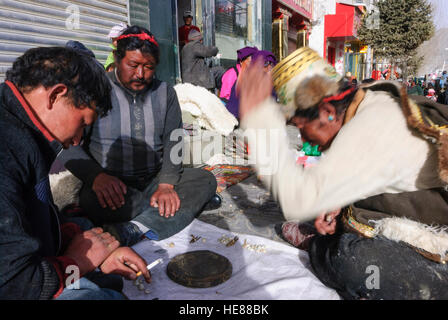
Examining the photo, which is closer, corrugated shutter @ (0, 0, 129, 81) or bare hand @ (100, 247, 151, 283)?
bare hand @ (100, 247, 151, 283)

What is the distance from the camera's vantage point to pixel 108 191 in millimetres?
2703

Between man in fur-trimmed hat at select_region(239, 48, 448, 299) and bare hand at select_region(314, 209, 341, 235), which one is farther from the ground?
man in fur-trimmed hat at select_region(239, 48, 448, 299)

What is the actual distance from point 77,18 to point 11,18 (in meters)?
1.01

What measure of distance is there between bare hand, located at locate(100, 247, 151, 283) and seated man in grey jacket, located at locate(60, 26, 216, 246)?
67 centimetres

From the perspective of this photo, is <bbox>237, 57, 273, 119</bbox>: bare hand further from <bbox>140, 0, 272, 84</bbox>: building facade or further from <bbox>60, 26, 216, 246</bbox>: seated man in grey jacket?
<bbox>140, 0, 272, 84</bbox>: building facade

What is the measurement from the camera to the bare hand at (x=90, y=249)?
1.65m

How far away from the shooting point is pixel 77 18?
479cm

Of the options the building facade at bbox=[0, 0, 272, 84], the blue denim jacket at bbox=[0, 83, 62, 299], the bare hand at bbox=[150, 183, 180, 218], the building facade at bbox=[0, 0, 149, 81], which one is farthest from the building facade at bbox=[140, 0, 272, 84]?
the blue denim jacket at bbox=[0, 83, 62, 299]

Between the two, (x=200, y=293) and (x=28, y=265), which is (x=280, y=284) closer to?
(x=200, y=293)

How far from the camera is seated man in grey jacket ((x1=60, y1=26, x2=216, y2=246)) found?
2.76 m

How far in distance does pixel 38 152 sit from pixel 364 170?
144 centimetres

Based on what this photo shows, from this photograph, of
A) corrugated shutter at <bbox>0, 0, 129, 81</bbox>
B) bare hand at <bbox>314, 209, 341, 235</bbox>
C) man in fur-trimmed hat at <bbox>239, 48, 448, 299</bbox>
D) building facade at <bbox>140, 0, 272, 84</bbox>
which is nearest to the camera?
man in fur-trimmed hat at <bbox>239, 48, 448, 299</bbox>

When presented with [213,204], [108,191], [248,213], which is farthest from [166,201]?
[248,213]

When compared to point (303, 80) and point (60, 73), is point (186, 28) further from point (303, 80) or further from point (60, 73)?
point (60, 73)
